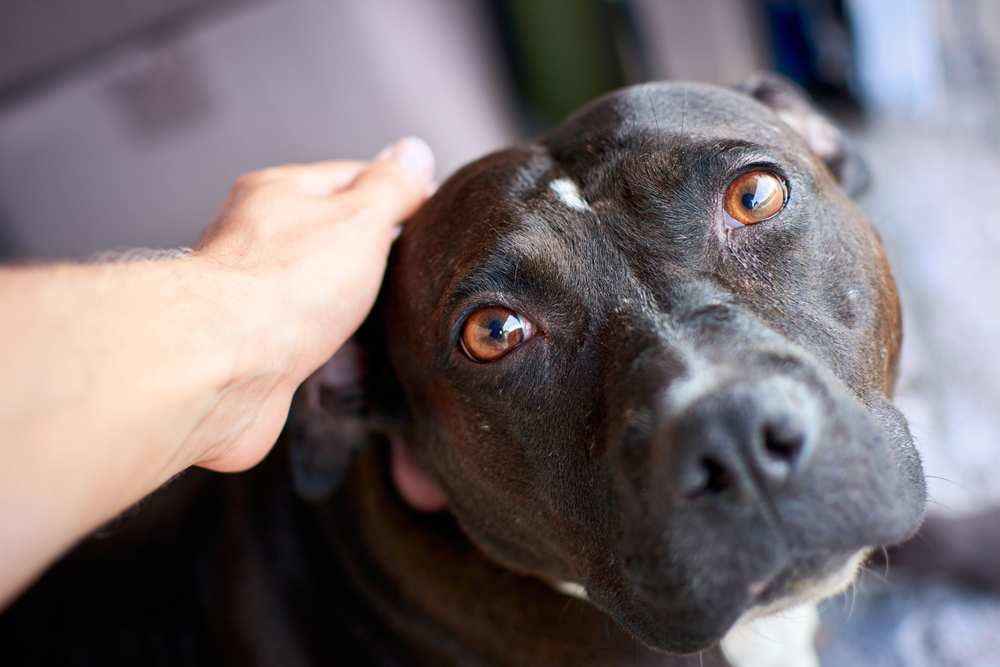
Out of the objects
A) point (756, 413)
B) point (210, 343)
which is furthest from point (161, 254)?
point (756, 413)

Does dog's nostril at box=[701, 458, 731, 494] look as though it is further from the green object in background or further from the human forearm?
the green object in background

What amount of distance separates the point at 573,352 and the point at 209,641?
1732 millimetres

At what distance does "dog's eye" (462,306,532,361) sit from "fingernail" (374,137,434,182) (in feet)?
2.22

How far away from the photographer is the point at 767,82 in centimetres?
237

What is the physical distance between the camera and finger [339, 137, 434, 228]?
1918 mm

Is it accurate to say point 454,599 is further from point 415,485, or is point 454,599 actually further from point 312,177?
point 312,177

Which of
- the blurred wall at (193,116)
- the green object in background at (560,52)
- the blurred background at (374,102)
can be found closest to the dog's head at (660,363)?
the blurred background at (374,102)

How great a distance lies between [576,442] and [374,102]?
3131 mm

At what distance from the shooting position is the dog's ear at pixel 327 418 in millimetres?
2084

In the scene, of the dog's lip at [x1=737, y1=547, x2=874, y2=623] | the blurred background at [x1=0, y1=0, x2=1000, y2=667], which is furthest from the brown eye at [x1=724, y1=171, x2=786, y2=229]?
the blurred background at [x1=0, y1=0, x2=1000, y2=667]

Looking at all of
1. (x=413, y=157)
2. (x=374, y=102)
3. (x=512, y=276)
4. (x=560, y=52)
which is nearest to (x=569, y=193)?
(x=512, y=276)

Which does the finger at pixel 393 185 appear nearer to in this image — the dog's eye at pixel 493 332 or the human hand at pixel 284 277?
the human hand at pixel 284 277

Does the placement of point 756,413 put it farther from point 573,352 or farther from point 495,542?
point 495,542

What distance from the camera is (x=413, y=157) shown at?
2.20 metres
